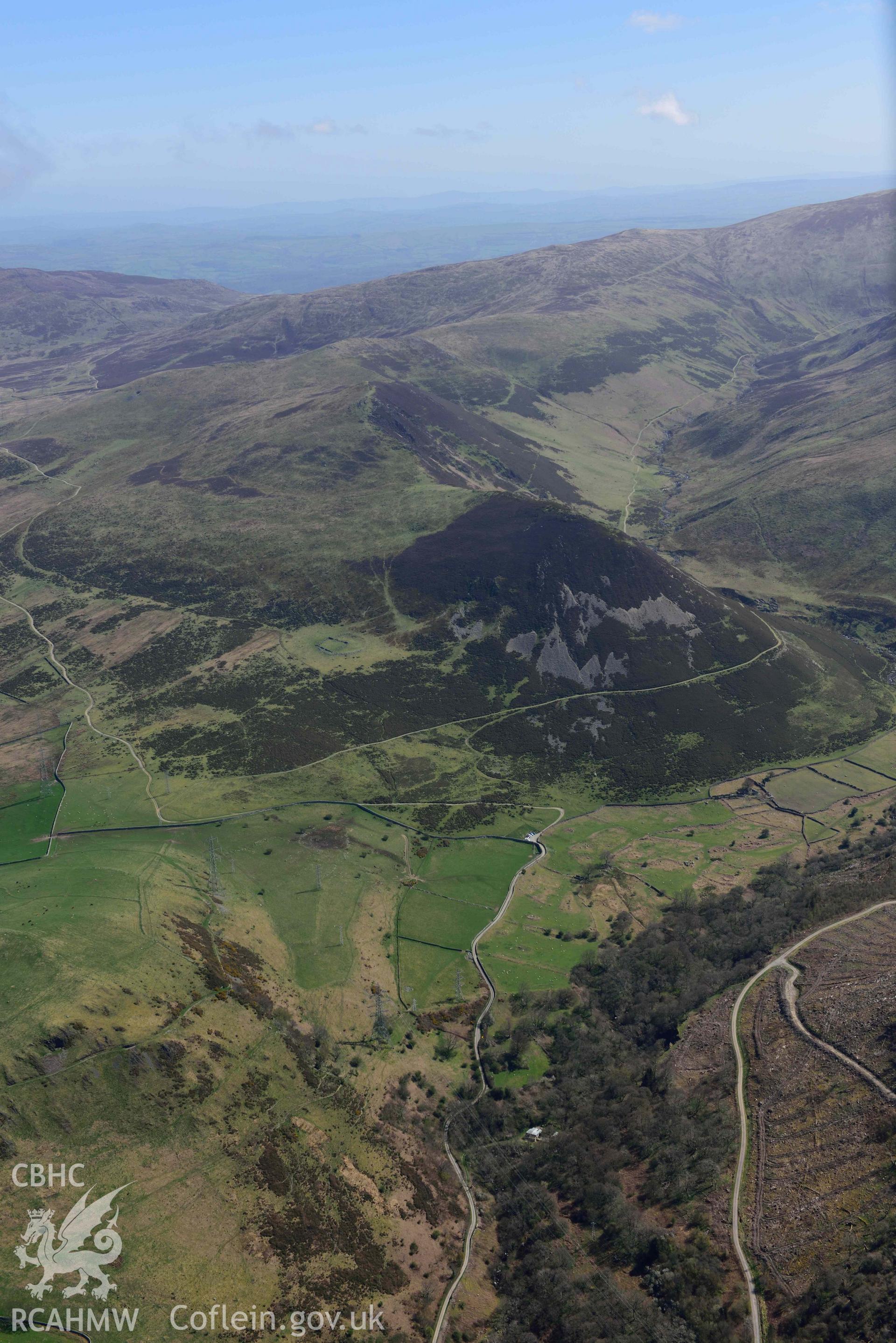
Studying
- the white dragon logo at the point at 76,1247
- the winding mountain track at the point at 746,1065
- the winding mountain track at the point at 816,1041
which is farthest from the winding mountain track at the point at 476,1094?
the winding mountain track at the point at 816,1041

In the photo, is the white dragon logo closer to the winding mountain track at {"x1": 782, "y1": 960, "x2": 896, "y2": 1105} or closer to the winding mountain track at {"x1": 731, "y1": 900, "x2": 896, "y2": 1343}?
the winding mountain track at {"x1": 731, "y1": 900, "x2": 896, "y2": 1343}

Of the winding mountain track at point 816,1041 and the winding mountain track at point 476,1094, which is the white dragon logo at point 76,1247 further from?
the winding mountain track at point 816,1041

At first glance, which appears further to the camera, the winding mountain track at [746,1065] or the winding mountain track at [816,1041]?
the winding mountain track at [816,1041]

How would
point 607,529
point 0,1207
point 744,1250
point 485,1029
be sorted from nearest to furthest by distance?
point 0,1207, point 744,1250, point 485,1029, point 607,529

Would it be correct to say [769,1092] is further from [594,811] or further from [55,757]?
[55,757]

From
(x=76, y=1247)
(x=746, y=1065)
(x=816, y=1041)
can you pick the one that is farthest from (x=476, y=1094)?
(x=76, y=1247)

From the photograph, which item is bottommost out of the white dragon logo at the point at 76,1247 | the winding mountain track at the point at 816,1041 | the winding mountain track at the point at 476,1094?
the winding mountain track at the point at 476,1094

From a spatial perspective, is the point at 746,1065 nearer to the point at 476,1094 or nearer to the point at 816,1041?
the point at 816,1041

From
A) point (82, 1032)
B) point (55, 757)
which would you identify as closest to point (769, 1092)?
point (82, 1032)
